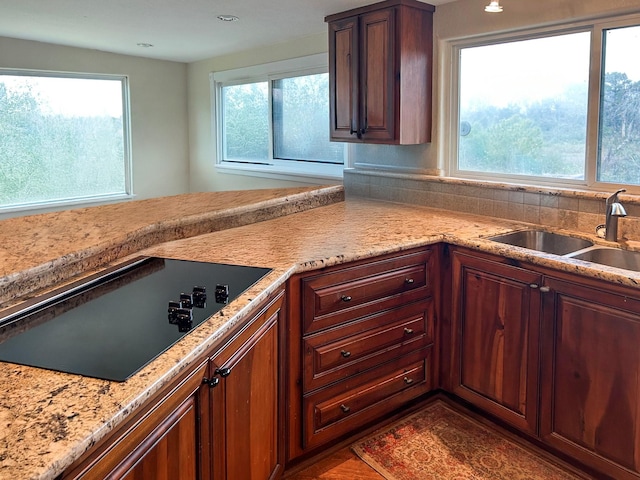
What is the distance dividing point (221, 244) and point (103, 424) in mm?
1466

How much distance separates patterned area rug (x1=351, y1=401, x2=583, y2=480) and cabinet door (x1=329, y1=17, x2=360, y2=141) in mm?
1815

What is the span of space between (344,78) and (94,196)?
3377mm

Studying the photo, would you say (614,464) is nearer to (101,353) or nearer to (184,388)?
(184,388)

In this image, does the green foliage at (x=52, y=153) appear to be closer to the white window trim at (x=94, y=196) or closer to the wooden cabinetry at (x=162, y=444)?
the white window trim at (x=94, y=196)

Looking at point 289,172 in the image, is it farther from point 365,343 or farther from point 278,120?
point 365,343

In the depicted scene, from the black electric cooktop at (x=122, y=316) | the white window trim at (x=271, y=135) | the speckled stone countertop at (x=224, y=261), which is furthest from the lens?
the white window trim at (x=271, y=135)

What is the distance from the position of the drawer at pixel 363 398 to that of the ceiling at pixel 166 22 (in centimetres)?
207

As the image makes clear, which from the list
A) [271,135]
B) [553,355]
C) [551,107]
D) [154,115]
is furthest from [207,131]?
[553,355]

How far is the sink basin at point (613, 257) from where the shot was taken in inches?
91.7

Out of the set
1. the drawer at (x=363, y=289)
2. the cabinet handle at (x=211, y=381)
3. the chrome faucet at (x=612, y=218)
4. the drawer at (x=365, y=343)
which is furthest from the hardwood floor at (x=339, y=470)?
the chrome faucet at (x=612, y=218)

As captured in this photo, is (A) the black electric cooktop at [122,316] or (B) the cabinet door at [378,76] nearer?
(A) the black electric cooktop at [122,316]

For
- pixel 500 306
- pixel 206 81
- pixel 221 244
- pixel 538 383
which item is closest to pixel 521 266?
pixel 500 306

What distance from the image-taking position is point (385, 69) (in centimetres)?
322

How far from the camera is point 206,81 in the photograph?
5.91 m
